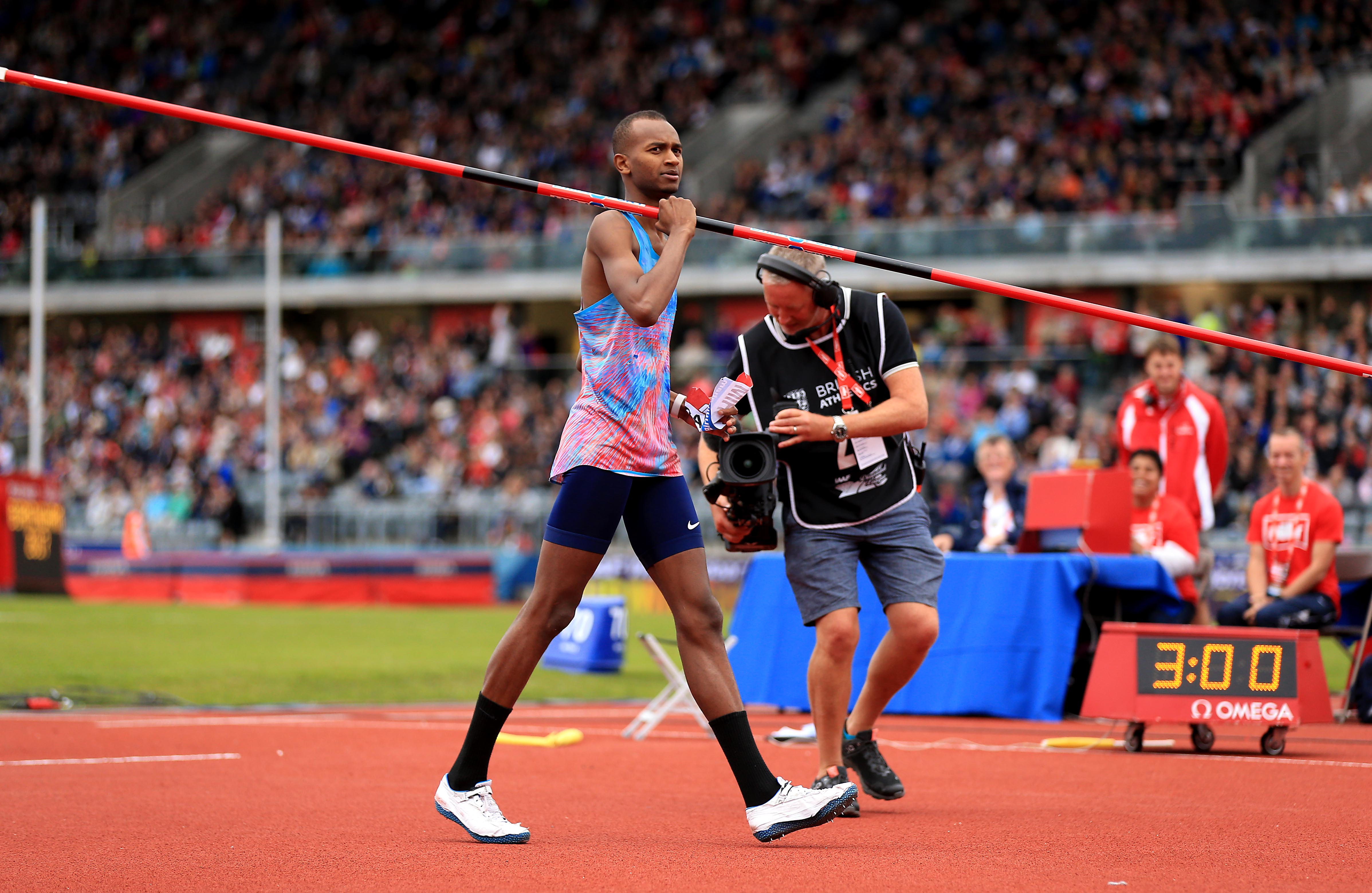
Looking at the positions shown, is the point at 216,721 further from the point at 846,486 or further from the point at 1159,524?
the point at 1159,524

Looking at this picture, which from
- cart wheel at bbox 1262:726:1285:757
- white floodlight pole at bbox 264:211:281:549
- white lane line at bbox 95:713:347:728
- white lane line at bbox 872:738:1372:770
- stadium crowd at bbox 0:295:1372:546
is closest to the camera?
white lane line at bbox 872:738:1372:770

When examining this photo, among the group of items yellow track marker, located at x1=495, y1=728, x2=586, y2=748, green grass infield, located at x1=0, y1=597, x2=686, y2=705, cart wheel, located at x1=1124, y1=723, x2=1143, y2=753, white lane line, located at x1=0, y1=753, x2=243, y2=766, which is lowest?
green grass infield, located at x1=0, y1=597, x2=686, y2=705

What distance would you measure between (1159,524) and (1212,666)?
257cm

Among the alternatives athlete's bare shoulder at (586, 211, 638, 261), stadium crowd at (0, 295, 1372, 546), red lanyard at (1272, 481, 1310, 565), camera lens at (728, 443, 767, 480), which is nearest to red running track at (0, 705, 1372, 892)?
camera lens at (728, 443, 767, 480)

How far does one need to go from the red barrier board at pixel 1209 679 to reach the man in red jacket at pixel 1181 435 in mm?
2672

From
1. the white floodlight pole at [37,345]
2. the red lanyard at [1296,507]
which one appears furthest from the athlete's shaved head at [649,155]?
the white floodlight pole at [37,345]

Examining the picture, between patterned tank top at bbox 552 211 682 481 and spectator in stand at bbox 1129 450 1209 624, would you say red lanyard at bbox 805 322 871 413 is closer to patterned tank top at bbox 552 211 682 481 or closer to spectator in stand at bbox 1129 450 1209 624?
patterned tank top at bbox 552 211 682 481

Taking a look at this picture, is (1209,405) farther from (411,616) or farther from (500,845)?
(411,616)

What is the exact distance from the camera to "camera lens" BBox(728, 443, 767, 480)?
557cm

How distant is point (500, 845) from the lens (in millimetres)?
5129

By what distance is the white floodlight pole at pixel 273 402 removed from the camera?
30500 mm

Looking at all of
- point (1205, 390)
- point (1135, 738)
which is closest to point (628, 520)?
point (1135, 738)

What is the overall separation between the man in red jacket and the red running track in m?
2.20

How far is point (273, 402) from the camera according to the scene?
31.3 metres
